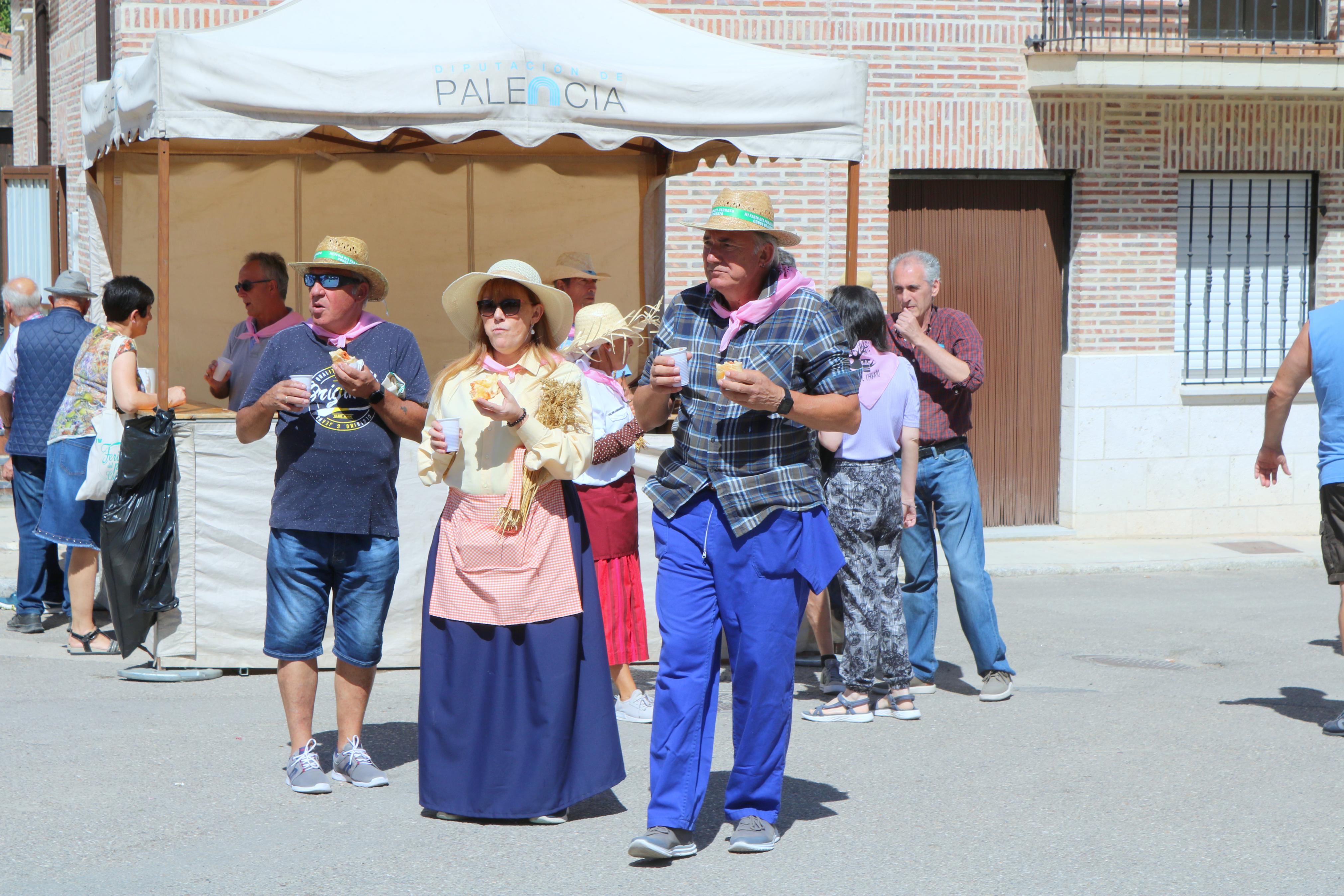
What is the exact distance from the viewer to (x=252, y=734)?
569 cm

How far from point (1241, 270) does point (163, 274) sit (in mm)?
9069

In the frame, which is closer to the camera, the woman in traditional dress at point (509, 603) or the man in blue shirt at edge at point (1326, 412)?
the woman in traditional dress at point (509, 603)

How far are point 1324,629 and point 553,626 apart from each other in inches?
212

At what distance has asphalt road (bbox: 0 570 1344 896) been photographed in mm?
4199

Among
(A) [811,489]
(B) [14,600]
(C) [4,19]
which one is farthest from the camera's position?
(C) [4,19]

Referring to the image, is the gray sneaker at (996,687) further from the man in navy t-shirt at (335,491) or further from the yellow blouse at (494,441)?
the man in navy t-shirt at (335,491)

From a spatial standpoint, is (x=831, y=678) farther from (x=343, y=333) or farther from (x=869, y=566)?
(x=343, y=333)

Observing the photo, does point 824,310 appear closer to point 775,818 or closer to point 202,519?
point 775,818

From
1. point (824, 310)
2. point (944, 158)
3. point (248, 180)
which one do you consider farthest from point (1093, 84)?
point (824, 310)

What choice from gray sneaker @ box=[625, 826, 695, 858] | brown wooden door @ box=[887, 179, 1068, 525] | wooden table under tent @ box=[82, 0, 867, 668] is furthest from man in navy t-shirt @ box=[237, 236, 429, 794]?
brown wooden door @ box=[887, 179, 1068, 525]

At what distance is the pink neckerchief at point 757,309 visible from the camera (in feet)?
14.5

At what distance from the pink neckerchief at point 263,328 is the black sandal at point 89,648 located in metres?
1.65

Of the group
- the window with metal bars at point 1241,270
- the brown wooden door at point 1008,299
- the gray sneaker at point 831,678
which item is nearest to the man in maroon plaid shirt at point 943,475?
the gray sneaker at point 831,678

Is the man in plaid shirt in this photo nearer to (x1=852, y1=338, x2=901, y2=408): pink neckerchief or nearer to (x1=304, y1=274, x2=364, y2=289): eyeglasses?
(x1=304, y1=274, x2=364, y2=289): eyeglasses
